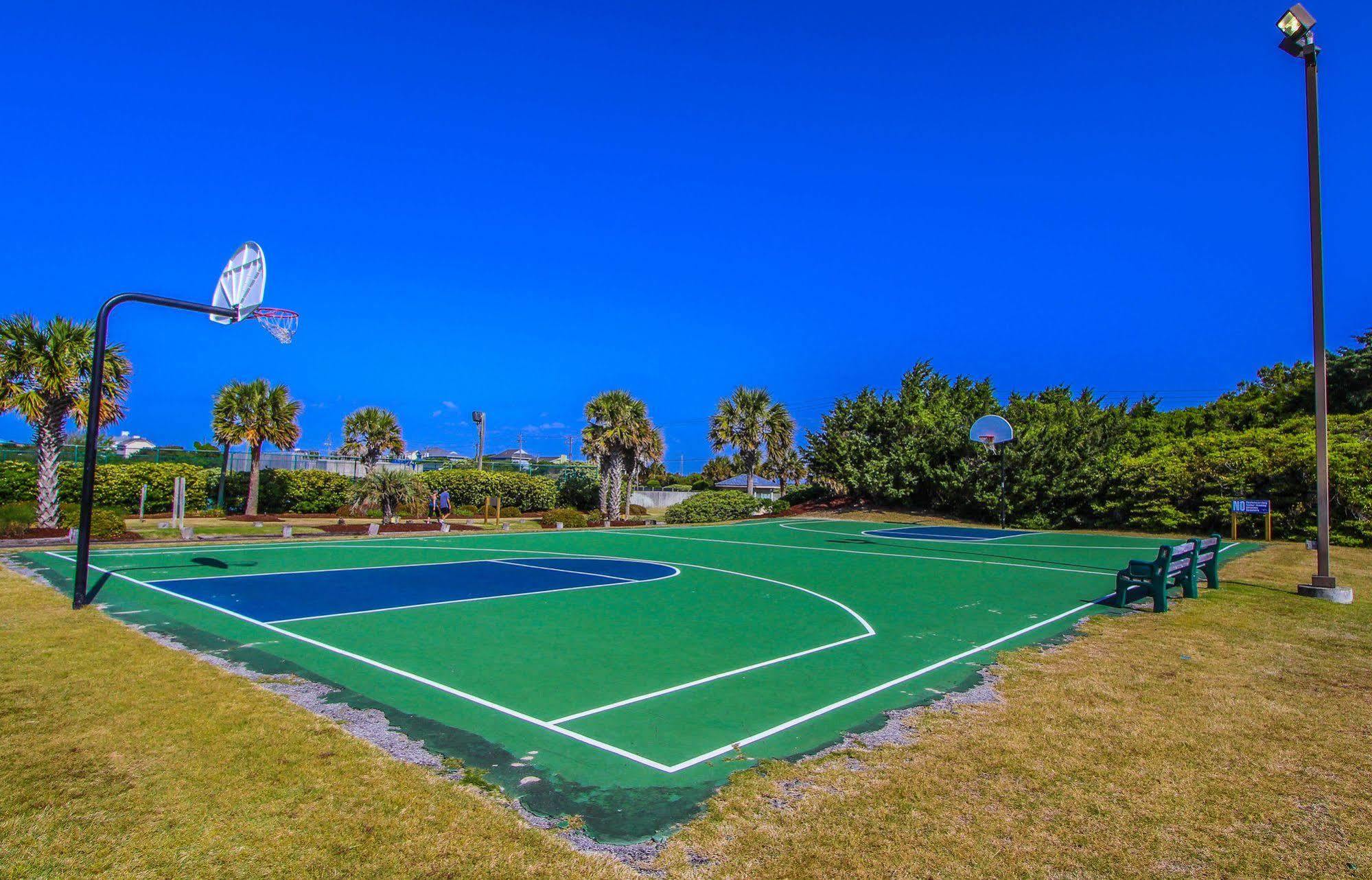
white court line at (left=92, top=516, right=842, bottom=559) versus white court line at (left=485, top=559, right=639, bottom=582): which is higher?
white court line at (left=485, top=559, right=639, bottom=582)

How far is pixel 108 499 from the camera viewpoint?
107 ft

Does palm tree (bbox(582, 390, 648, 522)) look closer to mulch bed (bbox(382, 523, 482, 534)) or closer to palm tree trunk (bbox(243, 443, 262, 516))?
mulch bed (bbox(382, 523, 482, 534))

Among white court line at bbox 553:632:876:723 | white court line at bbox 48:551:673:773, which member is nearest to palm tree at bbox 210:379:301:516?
white court line at bbox 48:551:673:773

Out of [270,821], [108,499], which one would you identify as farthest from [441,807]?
[108,499]

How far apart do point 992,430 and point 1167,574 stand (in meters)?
18.9

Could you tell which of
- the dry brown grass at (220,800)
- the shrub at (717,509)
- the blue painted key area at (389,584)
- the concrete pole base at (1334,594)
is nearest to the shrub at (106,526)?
the blue painted key area at (389,584)

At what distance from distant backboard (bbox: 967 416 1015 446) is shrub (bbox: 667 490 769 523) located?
41.5ft

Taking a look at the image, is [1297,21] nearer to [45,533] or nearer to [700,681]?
[700,681]

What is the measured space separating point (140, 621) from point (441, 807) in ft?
24.9

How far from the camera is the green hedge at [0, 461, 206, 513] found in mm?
29844

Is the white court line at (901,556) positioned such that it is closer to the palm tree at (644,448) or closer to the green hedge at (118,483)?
the palm tree at (644,448)

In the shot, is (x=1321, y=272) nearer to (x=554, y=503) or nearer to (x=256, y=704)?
(x=256, y=704)

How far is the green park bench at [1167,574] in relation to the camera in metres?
10.5

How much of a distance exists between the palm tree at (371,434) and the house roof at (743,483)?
25.8 m
